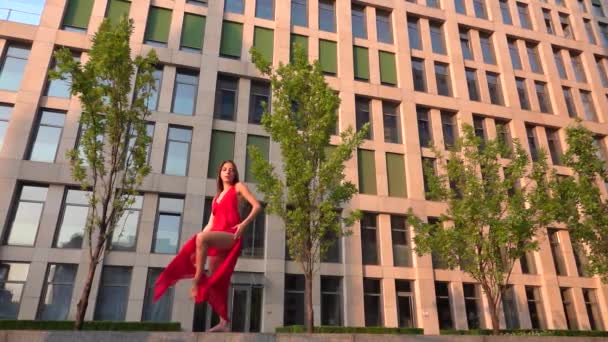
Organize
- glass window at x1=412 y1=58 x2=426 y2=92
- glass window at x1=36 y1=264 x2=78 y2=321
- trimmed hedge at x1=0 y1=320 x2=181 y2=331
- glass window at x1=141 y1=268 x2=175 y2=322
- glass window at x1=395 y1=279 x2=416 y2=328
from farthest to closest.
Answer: glass window at x1=412 y1=58 x2=426 y2=92
glass window at x1=395 y1=279 x2=416 y2=328
glass window at x1=141 y1=268 x2=175 y2=322
glass window at x1=36 y1=264 x2=78 y2=321
trimmed hedge at x1=0 y1=320 x2=181 y2=331

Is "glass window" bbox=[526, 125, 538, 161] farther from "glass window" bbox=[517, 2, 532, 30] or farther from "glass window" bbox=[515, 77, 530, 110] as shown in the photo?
"glass window" bbox=[517, 2, 532, 30]

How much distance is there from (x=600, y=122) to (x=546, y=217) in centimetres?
1981

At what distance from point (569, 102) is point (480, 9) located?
32.3ft

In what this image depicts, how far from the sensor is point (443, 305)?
76.4 feet

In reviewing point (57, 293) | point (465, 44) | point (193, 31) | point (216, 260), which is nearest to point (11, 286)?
point (57, 293)

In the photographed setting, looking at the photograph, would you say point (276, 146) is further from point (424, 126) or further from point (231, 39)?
point (424, 126)

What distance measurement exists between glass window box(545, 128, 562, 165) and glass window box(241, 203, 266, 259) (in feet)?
69.8

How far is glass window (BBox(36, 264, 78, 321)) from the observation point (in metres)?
18.3

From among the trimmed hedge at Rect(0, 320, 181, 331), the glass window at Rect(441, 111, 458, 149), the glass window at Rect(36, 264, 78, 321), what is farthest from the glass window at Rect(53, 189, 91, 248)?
the glass window at Rect(441, 111, 458, 149)

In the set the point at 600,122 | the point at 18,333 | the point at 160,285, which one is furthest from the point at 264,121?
the point at 600,122

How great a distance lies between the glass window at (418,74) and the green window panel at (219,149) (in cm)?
1326

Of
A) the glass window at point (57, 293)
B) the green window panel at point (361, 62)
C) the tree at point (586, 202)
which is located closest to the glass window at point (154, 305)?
the glass window at point (57, 293)

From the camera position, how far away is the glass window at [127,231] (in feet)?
65.4

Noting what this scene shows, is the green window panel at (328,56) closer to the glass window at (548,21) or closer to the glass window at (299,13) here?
the glass window at (299,13)
